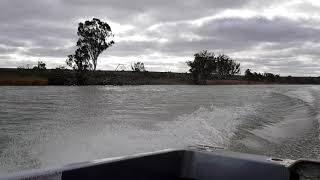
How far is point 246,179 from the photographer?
3857 millimetres

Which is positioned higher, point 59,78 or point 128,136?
point 59,78

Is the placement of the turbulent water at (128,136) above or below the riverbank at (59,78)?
below

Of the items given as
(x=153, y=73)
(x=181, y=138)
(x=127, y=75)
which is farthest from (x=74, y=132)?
(x=153, y=73)

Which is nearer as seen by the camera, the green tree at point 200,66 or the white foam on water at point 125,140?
the white foam on water at point 125,140

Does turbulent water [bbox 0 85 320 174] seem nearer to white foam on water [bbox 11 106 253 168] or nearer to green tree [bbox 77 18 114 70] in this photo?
white foam on water [bbox 11 106 253 168]

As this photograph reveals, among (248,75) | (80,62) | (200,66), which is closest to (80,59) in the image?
(80,62)

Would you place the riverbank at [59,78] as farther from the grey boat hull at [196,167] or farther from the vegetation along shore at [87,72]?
the grey boat hull at [196,167]

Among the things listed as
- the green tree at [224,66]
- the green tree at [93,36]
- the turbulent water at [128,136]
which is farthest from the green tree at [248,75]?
the turbulent water at [128,136]

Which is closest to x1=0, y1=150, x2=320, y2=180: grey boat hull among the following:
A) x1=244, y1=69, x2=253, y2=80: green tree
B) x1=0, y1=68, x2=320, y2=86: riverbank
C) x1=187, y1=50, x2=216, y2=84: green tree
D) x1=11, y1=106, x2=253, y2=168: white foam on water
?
x1=11, y1=106, x2=253, y2=168: white foam on water

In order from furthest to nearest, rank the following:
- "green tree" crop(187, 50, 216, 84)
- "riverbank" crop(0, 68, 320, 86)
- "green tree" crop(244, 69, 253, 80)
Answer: "green tree" crop(244, 69, 253, 80), "green tree" crop(187, 50, 216, 84), "riverbank" crop(0, 68, 320, 86)

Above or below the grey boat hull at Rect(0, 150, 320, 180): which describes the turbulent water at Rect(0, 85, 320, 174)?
below

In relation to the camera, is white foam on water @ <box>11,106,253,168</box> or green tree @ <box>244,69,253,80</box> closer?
white foam on water @ <box>11,106,253,168</box>

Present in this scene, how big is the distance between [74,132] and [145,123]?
257 cm

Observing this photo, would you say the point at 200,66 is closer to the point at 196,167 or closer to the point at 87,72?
the point at 87,72
